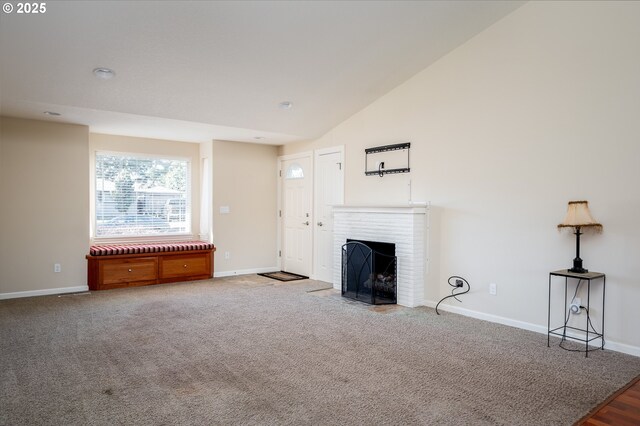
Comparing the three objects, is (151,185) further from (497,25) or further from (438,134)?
(497,25)

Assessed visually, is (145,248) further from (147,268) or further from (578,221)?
(578,221)

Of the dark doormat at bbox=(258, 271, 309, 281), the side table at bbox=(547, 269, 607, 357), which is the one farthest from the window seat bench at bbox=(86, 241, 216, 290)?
the side table at bbox=(547, 269, 607, 357)

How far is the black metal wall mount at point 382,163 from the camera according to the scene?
521 cm

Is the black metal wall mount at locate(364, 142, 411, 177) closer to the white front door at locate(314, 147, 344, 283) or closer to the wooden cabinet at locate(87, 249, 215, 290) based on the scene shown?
the white front door at locate(314, 147, 344, 283)

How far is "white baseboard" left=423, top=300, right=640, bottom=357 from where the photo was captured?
340cm

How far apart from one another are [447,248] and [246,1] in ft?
10.7

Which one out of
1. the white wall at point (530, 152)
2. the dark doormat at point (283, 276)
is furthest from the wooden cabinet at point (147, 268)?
the white wall at point (530, 152)

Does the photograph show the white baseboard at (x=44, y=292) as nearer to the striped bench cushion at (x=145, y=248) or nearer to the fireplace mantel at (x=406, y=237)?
the striped bench cushion at (x=145, y=248)

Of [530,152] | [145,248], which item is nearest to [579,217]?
[530,152]

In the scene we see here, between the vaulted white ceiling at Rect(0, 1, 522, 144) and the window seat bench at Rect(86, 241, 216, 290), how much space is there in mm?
1795

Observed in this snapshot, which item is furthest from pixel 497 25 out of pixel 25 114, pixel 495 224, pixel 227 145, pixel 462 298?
pixel 25 114

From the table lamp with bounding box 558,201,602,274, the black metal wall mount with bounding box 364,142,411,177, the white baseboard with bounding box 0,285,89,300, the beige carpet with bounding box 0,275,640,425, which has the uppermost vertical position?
the black metal wall mount with bounding box 364,142,411,177

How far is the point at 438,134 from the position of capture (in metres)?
4.85

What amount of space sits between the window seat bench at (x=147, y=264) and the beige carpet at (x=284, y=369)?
996mm
